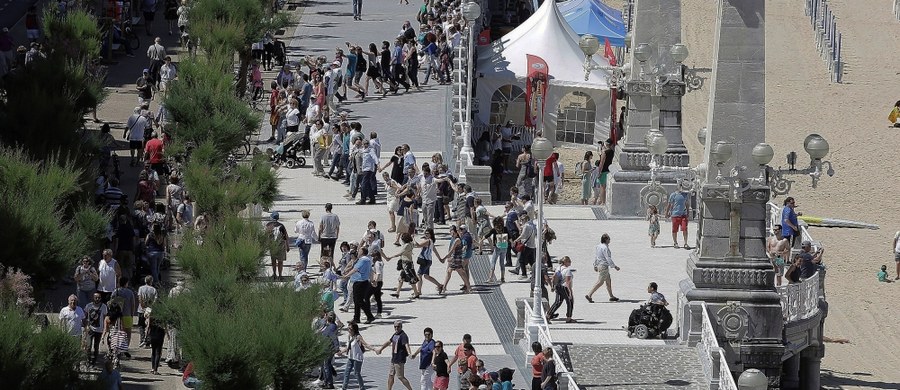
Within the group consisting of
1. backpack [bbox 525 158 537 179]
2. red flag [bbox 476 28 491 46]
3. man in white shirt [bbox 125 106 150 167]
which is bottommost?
backpack [bbox 525 158 537 179]

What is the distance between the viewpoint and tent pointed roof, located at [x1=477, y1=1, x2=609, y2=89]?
50.5 metres

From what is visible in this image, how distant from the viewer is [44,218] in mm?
33406

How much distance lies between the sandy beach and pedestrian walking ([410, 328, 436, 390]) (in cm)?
929

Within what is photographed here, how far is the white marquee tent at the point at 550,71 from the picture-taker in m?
50.4

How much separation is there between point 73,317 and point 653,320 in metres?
8.78

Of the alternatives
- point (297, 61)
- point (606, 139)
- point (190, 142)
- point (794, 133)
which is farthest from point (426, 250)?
point (794, 133)

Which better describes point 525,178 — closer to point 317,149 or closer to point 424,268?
point 317,149

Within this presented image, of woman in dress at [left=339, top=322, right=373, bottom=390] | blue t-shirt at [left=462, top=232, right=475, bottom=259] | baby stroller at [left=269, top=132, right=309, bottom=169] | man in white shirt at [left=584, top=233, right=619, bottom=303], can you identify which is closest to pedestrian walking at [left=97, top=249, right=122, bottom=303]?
woman in dress at [left=339, top=322, right=373, bottom=390]

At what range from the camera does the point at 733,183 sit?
33094mm

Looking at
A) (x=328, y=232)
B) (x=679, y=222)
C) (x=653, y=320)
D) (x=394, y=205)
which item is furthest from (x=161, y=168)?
(x=653, y=320)

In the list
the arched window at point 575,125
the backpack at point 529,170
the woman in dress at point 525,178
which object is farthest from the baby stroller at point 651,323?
the arched window at point 575,125

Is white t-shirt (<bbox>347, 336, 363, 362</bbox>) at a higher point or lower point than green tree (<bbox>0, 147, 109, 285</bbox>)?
lower

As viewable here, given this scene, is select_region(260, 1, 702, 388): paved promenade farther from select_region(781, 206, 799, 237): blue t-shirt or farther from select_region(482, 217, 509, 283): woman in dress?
select_region(781, 206, 799, 237): blue t-shirt

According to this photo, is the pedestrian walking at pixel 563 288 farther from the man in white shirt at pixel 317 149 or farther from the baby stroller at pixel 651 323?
the man in white shirt at pixel 317 149
